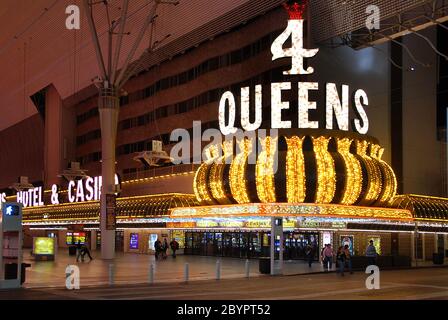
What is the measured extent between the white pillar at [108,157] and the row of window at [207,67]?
14.4 metres

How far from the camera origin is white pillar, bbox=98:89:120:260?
44688mm

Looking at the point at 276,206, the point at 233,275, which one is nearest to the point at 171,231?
the point at 276,206

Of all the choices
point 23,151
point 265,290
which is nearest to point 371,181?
point 265,290

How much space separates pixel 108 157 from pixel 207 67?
62.4ft

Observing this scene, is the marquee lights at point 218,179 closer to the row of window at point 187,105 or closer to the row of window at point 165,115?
the row of window at point 165,115

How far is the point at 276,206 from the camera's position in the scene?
132ft

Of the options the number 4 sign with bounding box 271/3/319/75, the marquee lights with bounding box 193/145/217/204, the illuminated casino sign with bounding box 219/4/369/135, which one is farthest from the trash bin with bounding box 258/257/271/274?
the number 4 sign with bounding box 271/3/319/75

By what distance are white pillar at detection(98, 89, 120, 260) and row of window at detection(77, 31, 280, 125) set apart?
14.4 meters

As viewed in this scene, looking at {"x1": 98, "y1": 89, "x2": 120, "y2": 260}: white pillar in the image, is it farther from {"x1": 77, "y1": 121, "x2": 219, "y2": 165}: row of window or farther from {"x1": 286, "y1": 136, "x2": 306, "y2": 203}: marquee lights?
{"x1": 77, "y1": 121, "x2": 219, "y2": 165}: row of window

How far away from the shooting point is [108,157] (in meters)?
46.2

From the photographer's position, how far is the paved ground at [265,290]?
21.9m

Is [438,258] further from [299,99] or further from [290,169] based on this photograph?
[299,99]

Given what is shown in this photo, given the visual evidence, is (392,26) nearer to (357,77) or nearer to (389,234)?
(357,77)

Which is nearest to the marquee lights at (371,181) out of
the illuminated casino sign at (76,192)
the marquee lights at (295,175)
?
the marquee lights at (295,175)
